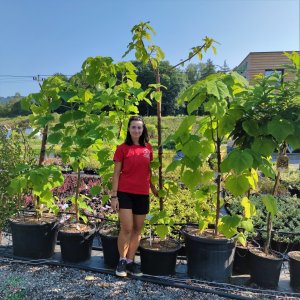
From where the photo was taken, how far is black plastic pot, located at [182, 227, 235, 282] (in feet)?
10.1

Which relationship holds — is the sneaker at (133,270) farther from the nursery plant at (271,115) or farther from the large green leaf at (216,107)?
the large green leaf at (216,107)

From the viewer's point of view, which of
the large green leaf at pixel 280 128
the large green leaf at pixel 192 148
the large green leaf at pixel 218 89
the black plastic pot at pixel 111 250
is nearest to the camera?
the large green leaf at pixel 218 89

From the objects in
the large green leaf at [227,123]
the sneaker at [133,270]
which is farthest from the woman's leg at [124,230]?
the large green leaf at [227,123]

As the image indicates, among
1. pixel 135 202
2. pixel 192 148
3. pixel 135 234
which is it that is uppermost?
pixel 192 148

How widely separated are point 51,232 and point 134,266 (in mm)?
984

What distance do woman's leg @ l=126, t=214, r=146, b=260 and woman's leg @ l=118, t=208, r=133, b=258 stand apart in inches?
1.6

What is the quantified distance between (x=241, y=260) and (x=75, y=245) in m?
1.66

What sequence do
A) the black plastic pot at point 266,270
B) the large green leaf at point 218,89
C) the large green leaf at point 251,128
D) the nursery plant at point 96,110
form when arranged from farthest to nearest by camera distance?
the nursery plant at point 96,110
the black plastic pot at point 266,270
the large green leaf at point 251,128
the large green leaf at point 218,89

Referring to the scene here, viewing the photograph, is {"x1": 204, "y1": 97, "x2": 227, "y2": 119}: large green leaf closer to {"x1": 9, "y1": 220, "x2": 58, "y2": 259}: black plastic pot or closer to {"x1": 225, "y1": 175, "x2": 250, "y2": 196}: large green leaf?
{"x1": 225, "y1": 175, "x2": 250, "y2": 196}: large green leaf

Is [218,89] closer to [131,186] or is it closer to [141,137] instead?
[141,137]

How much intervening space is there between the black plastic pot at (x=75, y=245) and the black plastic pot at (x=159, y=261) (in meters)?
0.64

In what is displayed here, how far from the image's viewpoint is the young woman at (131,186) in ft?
10.3

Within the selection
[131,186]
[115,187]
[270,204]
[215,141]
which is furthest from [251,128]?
[115,187]

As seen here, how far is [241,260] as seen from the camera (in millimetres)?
3334
